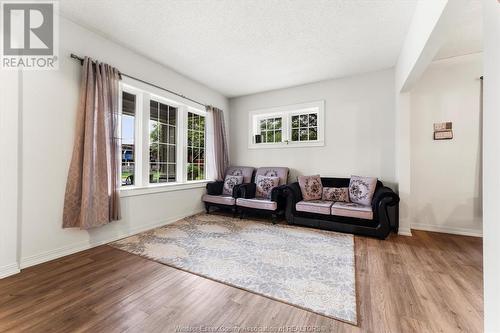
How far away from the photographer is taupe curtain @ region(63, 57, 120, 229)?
2451 mm

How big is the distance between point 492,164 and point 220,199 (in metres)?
3.67

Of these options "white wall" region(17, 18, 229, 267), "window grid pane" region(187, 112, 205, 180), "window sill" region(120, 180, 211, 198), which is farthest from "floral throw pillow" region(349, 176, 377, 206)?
"white wall" region(17, 18, 229, 267)

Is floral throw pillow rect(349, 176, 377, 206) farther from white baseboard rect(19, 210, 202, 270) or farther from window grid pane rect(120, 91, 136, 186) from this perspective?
window grid pane rect(120, 91, 136, 186)

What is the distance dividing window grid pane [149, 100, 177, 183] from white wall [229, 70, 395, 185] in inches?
80.5

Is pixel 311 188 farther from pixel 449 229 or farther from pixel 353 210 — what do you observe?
pixel 449 229

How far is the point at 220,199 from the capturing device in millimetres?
4145

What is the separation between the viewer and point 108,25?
2.56 m

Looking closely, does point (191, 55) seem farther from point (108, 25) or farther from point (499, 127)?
point (499, 127)

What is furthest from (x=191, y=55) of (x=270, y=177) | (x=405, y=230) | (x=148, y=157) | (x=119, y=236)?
(x=405, y=230)

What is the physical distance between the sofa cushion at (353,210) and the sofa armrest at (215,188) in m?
2.28

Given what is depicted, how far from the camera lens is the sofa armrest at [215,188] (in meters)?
4.38

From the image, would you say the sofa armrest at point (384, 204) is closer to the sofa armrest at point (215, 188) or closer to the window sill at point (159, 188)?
the sofa armrest at point (215, 188)

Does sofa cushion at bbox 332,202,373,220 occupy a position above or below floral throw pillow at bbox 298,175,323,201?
below

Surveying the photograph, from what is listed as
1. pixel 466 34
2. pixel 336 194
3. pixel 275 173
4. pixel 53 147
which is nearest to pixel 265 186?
pixel 275 173
